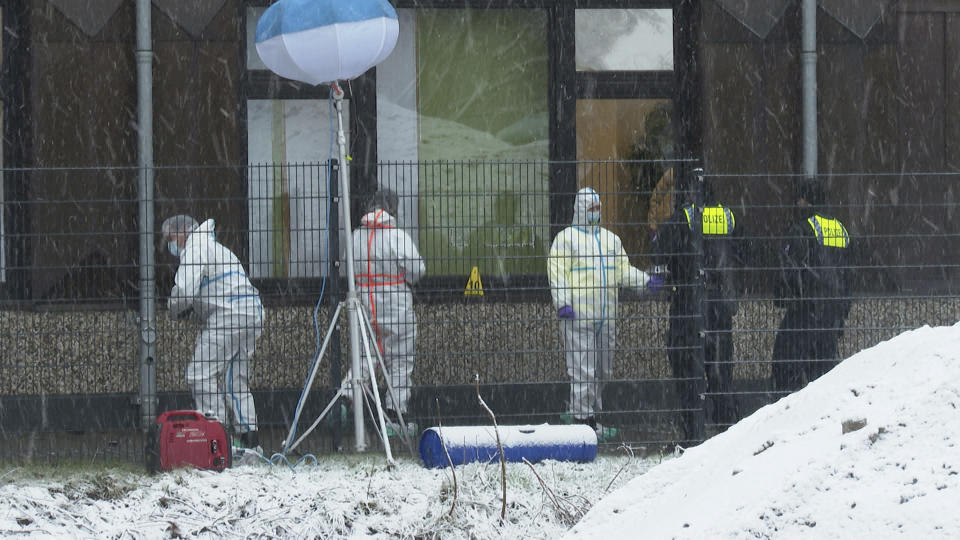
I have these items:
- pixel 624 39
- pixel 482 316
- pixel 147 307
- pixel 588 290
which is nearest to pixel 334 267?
pixel 482 316

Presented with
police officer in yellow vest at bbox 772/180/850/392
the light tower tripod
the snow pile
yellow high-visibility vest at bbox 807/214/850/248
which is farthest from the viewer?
yellow high-visibility vest at bbox 807/214/850/248

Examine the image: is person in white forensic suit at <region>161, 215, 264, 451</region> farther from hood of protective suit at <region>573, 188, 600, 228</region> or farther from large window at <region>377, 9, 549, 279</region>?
large window at <region>377, 9, 549, 279</region>

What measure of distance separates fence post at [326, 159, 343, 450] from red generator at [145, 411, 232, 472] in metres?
0.88

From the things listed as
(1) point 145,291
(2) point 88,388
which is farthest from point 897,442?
(2) point 88,388

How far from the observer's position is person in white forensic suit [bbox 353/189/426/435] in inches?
342

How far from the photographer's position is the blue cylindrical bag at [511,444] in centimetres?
755

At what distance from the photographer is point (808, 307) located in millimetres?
8602

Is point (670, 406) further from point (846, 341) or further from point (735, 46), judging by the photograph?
point (735, 46)

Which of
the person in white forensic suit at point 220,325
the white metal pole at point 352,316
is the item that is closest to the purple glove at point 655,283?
the white metal pole at point 352,316

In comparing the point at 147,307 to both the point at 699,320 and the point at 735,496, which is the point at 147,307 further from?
the point at 735,496

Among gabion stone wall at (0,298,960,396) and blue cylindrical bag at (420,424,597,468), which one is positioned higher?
gabion stone wall at (0,298,960,396)

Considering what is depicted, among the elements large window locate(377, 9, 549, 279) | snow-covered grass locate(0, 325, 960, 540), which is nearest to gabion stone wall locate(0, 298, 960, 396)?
snow-covered grass locate(0, 325, 960, 540)

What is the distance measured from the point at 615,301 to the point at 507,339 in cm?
81

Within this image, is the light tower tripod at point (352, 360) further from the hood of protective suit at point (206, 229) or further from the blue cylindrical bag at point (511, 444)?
the hood of protective suit at point (206, 229)
